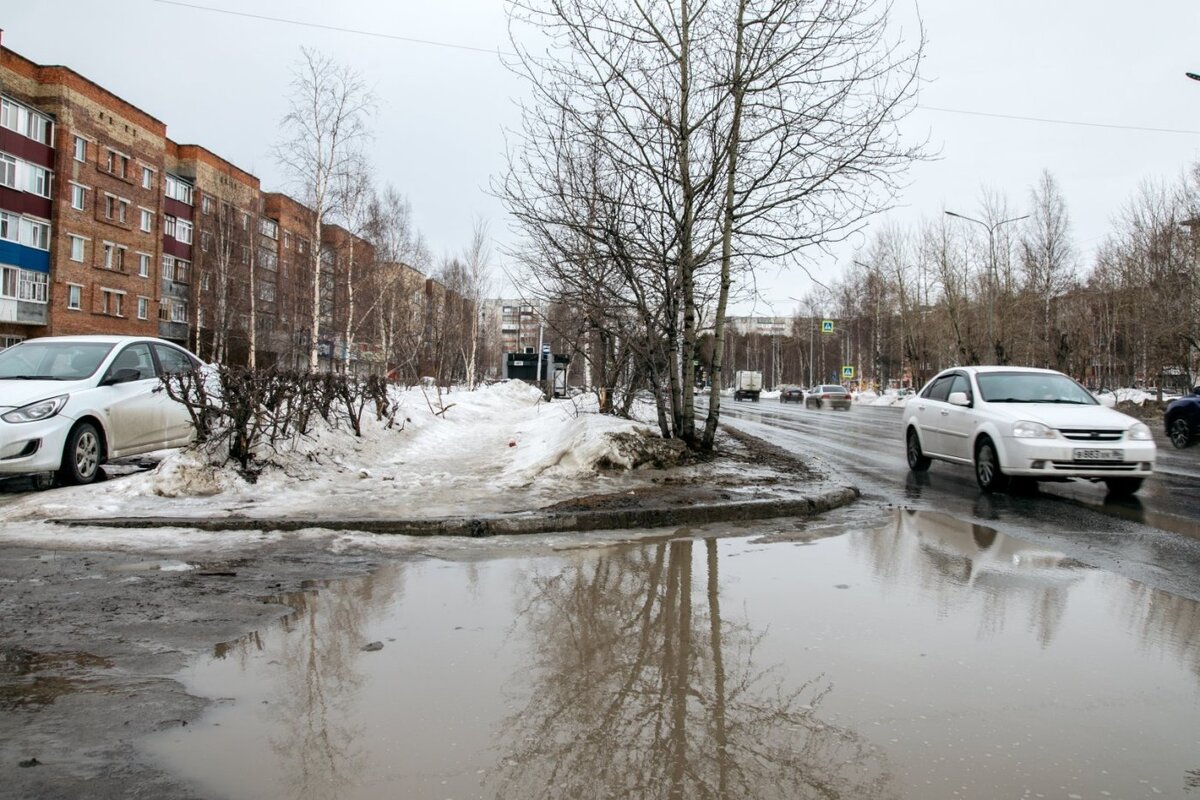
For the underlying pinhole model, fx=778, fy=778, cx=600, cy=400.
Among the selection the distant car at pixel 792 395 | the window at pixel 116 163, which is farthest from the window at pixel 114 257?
the distant car at pixel 792 395

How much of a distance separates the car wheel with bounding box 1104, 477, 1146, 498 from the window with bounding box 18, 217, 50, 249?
43.2 metres

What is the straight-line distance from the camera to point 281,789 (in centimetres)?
251

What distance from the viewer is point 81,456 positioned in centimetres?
827

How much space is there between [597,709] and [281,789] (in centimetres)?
118

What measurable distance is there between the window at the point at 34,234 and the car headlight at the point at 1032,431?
4229 cm

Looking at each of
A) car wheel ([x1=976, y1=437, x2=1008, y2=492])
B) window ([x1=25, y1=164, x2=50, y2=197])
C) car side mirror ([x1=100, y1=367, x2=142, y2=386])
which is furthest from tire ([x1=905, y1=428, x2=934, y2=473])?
window ([x1=25, y1=164, x2=50, y2=197])

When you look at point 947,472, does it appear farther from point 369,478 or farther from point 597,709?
point 597,709

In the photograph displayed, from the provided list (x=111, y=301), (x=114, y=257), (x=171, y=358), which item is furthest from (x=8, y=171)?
(x=171, y=358)

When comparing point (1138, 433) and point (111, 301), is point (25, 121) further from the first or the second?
point (1138, 433)

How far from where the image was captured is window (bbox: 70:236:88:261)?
3894cm

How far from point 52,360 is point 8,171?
114 feet

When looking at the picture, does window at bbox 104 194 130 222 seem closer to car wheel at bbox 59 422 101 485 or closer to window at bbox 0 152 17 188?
window at bbox 0 152 17 188

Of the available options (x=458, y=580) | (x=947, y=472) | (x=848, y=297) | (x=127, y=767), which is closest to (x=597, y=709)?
(x=127, y=767)

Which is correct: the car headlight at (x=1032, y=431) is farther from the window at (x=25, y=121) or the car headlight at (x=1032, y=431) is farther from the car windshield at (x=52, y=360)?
the window at (x=25, y=121)
